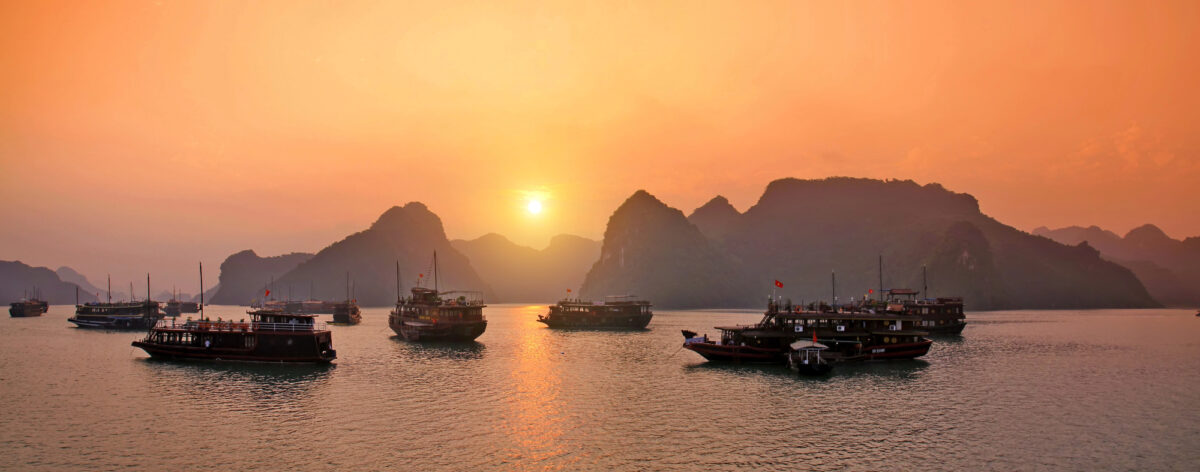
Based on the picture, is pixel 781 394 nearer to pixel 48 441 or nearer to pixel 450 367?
pixel 450 367

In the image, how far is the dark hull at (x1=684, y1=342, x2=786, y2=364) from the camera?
71.9m

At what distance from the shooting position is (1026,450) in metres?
37.4

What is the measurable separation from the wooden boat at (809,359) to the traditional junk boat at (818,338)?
2.29 metres

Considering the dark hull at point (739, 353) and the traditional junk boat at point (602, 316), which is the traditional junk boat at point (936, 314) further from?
the dark hull at point (739, 353)

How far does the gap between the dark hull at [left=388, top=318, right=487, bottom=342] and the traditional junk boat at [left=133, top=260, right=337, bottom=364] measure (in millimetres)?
26298

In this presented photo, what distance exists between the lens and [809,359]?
67000 mm

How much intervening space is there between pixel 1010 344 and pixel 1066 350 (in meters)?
10.0

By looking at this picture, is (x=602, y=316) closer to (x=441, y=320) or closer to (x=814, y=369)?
(x=441, y=320)

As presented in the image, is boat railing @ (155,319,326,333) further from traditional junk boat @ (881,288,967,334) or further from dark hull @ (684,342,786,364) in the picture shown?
traditional junk boat @ (881,288,967,334)

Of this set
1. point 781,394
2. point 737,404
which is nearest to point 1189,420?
point 781,394

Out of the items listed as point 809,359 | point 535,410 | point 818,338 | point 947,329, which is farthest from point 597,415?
point 947,329

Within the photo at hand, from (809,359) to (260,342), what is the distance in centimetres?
5868

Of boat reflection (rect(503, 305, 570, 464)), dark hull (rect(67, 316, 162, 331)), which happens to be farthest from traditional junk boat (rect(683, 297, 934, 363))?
dark hull (rect(67, 316, 162, 331))

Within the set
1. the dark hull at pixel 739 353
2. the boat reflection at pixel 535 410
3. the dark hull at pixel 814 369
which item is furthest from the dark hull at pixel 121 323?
the dark hull at pixel 814 369
